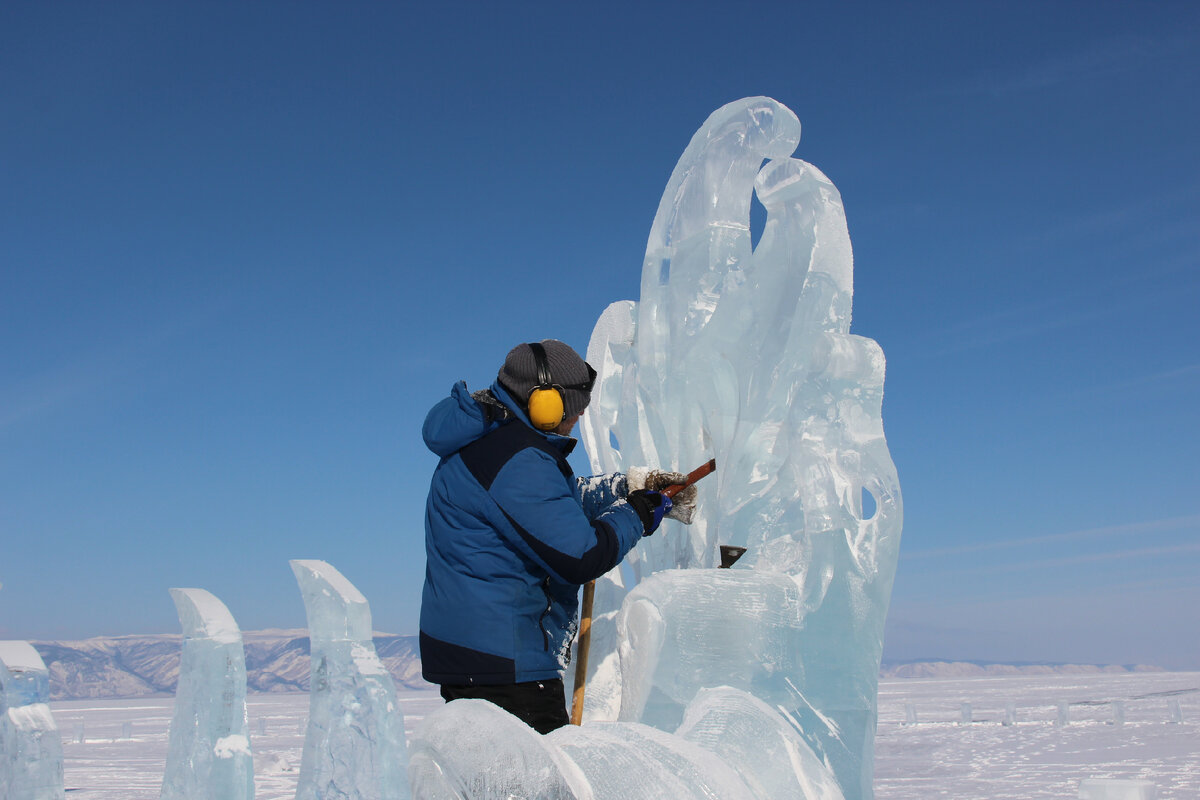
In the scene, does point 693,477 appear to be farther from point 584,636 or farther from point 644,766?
point 644,766

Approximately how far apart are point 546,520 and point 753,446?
4.13 feet

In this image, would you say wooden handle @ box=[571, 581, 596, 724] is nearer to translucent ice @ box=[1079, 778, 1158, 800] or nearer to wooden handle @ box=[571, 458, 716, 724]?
wooden handle @ box=[571, 458, 716, 724]

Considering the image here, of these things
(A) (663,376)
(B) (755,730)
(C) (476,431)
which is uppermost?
(A) (663,376)

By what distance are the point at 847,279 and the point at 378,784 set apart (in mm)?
2506

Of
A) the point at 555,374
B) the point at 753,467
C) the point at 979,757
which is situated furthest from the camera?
the point at 979,757

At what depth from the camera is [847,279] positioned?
3.40 metres

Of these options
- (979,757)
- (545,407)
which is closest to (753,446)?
(545,407)

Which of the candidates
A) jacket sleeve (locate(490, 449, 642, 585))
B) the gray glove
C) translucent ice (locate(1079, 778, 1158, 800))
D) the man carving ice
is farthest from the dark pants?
translucent ice (locate(1079, 778, 1158, 800))

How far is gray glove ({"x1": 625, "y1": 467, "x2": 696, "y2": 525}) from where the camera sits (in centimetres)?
315

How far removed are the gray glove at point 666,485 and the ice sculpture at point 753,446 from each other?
0.66 ft

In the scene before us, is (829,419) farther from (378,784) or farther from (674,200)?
(378,784)

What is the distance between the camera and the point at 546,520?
243 centimetres

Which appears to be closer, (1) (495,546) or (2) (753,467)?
(1) (495,546)

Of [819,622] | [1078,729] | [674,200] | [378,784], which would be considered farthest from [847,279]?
[1078,729]
